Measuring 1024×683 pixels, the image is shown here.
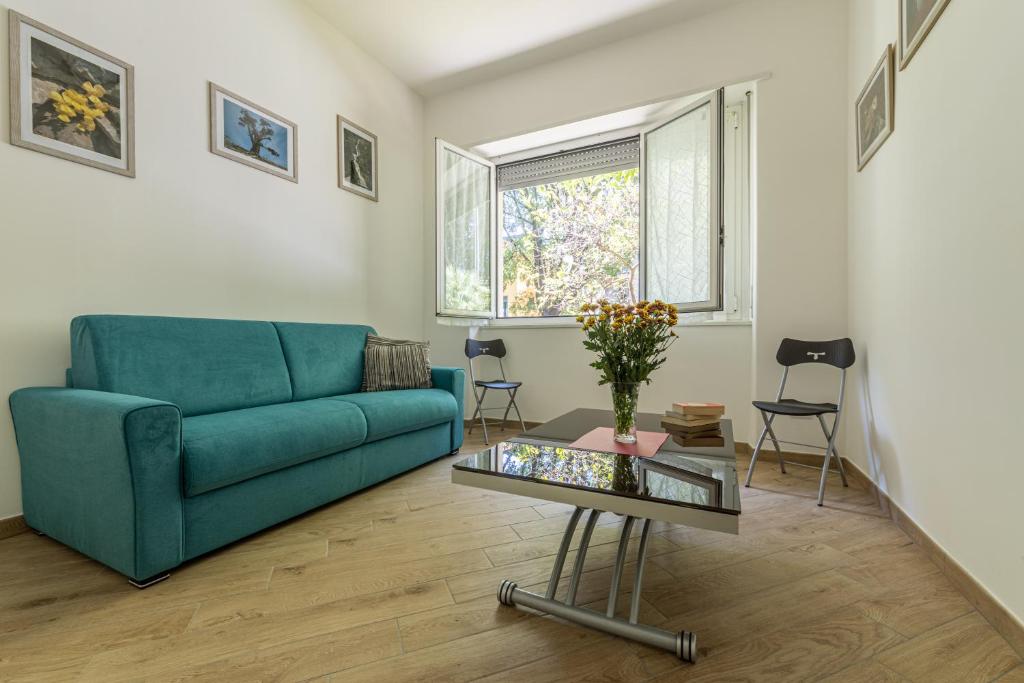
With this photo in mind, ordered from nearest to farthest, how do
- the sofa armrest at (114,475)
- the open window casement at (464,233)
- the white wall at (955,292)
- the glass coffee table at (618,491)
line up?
the glass coffee table at (618,491)
the white wall at (955,292)
the sofa armrest at (114,475)
the open window casement at (464,233)

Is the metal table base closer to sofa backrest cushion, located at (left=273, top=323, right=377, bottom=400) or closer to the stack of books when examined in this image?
the stack of books

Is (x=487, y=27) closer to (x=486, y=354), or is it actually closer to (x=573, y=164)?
(x=573, y=164)

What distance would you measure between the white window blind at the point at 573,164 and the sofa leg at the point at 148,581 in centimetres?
396

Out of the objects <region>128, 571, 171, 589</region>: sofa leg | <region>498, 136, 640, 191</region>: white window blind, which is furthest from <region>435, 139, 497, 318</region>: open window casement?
<region>128, 571, 171, 589</region>: sofa leg

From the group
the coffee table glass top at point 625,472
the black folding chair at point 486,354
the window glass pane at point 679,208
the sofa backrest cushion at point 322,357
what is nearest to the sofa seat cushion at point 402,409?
the sofa backrest cushion at point 322,357

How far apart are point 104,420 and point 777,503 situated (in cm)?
286

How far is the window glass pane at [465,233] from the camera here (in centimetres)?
388

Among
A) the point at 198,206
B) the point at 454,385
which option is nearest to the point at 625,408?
the point at 454,385

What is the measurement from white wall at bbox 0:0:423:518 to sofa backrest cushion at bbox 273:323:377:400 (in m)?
0.34

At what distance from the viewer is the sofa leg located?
58.7 inches

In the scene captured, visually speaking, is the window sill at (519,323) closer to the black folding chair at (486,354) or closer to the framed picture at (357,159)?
the black folding chair at (486,354)

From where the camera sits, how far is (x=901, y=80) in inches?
79.7

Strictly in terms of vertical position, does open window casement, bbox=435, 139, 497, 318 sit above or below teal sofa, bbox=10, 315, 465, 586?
above

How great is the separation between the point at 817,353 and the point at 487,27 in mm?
3255
